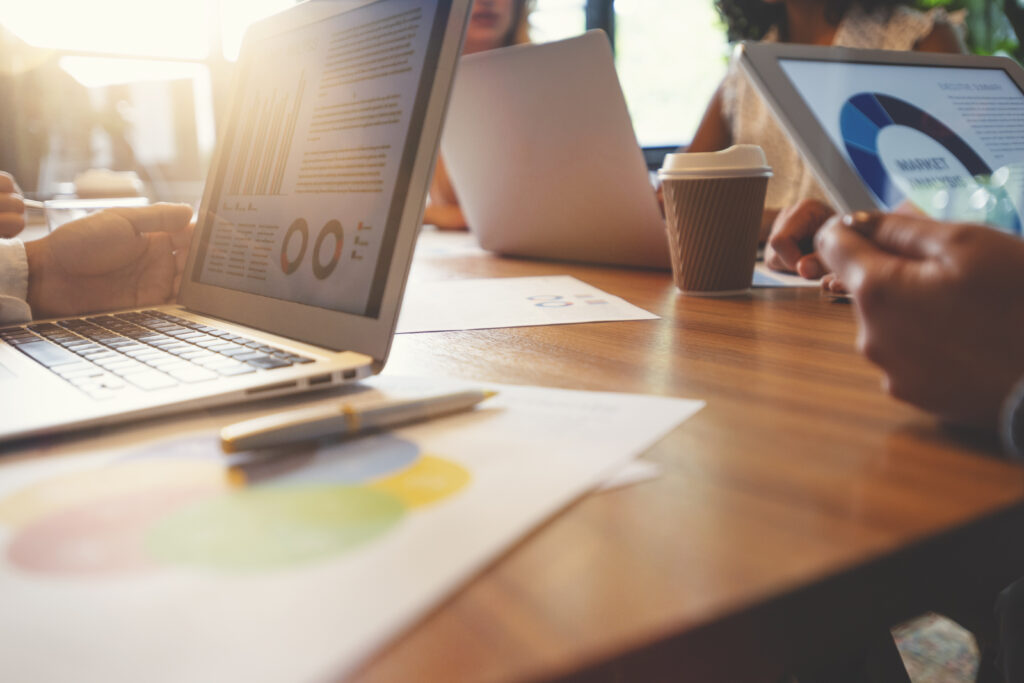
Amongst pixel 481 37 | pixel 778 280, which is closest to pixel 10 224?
pixel 778 280

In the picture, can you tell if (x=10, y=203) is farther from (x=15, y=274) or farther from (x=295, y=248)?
(x=295, y=248)

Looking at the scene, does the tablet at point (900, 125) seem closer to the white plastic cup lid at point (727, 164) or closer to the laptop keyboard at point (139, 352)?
the white plastic cup lid at point (727, 164)

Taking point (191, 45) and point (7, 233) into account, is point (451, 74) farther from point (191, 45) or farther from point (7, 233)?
point (191, 45)

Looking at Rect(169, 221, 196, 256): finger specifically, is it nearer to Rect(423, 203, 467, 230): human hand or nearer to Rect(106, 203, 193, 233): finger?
Rect(106, 203, 193, 233): finger

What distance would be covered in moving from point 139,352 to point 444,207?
4.34 ft

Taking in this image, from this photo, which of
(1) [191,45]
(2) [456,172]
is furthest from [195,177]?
(2) [456,172]

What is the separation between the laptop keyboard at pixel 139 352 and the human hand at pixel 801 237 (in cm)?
57

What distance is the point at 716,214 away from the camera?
71cm

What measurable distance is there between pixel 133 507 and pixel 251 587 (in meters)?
0.10

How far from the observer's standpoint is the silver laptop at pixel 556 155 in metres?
0.88

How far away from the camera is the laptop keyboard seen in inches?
17.6

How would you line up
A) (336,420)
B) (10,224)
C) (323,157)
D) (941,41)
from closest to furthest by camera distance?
(336,420)
(323,157)
(10,224)
(941,41)

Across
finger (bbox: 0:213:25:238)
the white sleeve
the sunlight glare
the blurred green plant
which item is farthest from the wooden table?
the sunlight glare

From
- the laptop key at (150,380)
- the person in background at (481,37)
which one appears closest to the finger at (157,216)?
the laptop key at (150,380)
